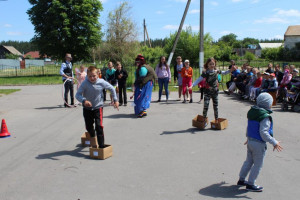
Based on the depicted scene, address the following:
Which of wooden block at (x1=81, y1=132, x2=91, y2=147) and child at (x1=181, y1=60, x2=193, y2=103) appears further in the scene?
child at (x1=181, y1=60, x2=193, y2=103)

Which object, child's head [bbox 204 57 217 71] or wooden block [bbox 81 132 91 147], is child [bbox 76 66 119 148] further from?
child's head [bbox 204 57 217 71]

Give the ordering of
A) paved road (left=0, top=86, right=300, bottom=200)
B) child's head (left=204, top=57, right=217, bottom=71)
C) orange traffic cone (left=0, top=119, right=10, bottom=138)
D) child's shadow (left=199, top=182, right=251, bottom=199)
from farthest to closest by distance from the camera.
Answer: child's head (left=204, top=57, right=217, bottom=71) → orange traffic cone (left=0, top=119, right=10, bottom=138) → paved road (left=0, top=86, right=300, bottom=200) → child's shadow (left=199, top=182, right=251, bottom=199)

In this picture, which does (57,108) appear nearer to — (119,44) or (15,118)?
(15,118)

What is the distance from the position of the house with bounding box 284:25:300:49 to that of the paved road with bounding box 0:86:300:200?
71.7 m

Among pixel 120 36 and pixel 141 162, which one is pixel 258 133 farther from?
pixel 120 36

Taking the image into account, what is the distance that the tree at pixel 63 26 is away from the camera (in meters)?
31.8

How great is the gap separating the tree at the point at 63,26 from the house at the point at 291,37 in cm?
5573

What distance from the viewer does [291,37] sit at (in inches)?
2901

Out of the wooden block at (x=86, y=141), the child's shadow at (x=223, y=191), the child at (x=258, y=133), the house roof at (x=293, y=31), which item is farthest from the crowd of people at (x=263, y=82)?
the house roof at (x=293, y=31)

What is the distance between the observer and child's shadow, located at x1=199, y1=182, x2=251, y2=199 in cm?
433

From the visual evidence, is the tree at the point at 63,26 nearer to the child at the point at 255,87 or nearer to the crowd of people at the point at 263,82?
the crowd of people at the point at 263,82

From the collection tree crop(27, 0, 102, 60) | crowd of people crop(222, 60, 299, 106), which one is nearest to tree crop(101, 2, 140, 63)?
tree crop(27, 0, 102, 60)

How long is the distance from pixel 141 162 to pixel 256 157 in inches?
86.0

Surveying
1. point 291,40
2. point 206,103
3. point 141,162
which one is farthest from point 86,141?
point 291,40
